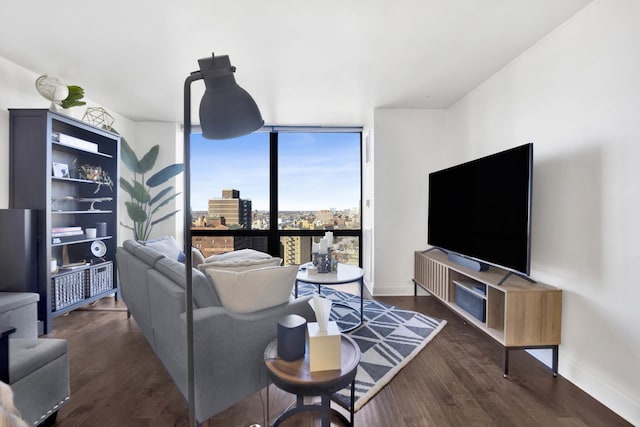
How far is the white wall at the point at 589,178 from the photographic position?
163 centimetres

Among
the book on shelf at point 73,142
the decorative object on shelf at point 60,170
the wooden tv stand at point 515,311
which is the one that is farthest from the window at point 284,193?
the wooden tv stand at point 515,311

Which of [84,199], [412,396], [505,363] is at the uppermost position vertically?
[84,199]

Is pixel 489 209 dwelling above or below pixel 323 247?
above

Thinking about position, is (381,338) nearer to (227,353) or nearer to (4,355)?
(227,353)

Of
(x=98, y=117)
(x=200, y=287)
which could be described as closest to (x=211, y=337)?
(x=200, y=287)

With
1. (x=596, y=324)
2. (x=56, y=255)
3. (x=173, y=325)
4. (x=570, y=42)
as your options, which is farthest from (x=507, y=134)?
(x=56, y=255)

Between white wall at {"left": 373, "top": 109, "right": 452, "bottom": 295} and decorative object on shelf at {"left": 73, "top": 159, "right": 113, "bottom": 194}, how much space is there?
3.33 meters

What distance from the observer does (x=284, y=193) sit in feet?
15.7

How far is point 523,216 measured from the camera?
6.77ft

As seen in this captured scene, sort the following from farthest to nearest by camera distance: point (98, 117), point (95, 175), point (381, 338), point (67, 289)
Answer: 1. point (98, 117)
2. point (95, 175)
3. point (67, 289)
4. point (381, 338)

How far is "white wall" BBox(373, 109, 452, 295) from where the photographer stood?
3871 millimetres

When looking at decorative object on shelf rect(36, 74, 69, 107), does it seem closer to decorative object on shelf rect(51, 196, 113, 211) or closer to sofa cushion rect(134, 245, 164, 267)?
decorative object on shelf rect(51, 196, 113, 211)

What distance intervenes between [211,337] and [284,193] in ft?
11.4

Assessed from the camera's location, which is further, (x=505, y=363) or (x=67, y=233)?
(x=67, y=233)
